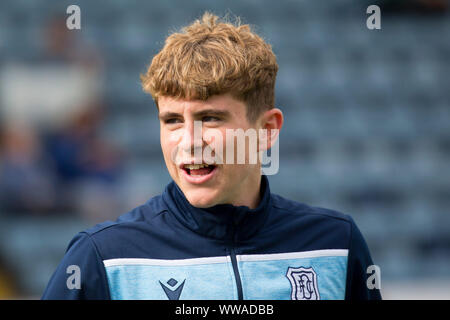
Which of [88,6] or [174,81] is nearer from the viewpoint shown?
[174,81]

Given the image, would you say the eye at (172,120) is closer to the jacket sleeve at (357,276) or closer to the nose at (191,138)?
the nose at (191,138)

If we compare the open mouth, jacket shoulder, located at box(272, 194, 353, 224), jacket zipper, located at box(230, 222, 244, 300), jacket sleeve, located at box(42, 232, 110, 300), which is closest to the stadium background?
jacket shoulder, located at box(272, 194, 353, 224)

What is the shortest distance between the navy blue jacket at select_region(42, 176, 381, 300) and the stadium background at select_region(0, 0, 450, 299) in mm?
3104

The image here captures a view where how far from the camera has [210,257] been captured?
6.53ft

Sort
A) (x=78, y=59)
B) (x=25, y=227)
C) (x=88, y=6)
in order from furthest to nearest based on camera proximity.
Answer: (x=88, y=6)
(x=78, y=59)
(x=25, y=227)

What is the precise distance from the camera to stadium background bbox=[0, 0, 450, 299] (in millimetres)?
5691

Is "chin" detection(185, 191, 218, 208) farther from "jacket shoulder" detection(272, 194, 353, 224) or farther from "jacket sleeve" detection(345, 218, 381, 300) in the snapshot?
"jacket sleeve" detection(345, 218, 381, 300)

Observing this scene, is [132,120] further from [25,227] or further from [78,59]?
[25,227]

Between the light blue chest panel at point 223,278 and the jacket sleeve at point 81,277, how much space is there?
0.10 ft

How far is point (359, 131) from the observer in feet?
23.0

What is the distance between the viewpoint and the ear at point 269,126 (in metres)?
2.13

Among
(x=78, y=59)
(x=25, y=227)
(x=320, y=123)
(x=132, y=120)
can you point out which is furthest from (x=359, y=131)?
(x=25, y=227)

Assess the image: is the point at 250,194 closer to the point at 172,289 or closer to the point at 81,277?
the point at 172,289
